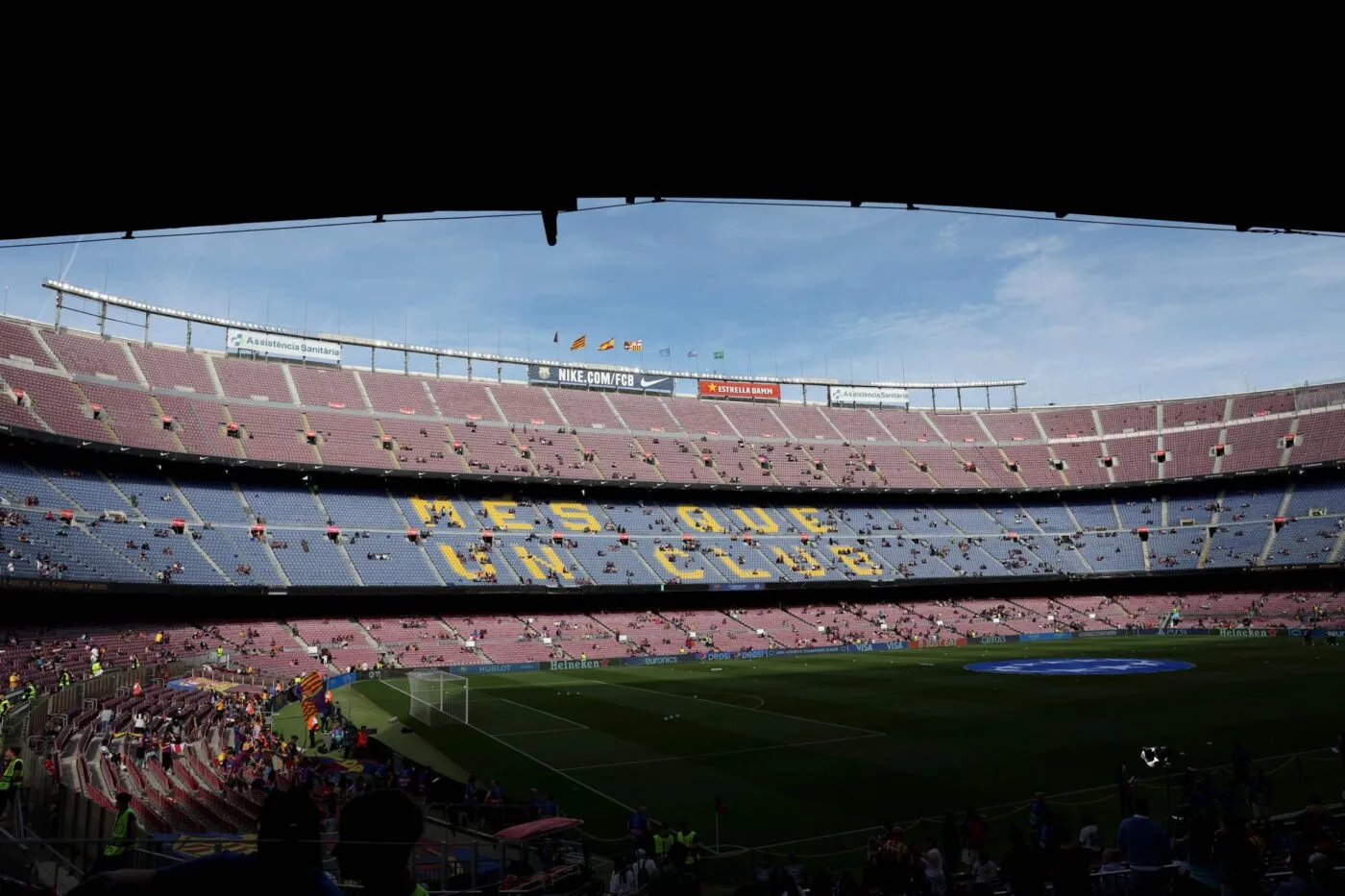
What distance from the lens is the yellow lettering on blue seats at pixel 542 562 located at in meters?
70.0

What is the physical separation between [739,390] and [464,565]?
43947 mm

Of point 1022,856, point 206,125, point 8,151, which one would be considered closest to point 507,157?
point 206,125

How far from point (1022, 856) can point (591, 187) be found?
9488 millimetres

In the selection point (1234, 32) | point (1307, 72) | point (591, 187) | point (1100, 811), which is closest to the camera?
point (1234, 32)

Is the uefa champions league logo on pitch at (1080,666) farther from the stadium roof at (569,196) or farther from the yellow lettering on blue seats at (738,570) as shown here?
the stadium roof at (569,196)

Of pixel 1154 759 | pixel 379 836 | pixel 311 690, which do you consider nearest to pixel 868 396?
pixel 311 690

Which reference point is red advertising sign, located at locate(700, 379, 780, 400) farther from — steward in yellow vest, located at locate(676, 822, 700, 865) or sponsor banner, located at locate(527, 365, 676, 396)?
steward in yellow vest, located at locate(676, 822, 700, 865)

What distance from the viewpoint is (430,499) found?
75125 millimetres

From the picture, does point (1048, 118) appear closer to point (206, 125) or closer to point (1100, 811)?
point (206, 125)

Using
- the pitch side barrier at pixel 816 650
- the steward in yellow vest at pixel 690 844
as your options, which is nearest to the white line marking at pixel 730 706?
the pitch side barrier at pixel 816 650

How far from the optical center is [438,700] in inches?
1618

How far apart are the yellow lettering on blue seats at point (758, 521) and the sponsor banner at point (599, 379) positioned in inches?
727

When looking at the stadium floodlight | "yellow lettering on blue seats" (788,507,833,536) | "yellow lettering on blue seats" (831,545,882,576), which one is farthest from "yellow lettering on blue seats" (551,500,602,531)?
the stadium floodlight

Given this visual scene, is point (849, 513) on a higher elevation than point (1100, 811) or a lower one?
higher
